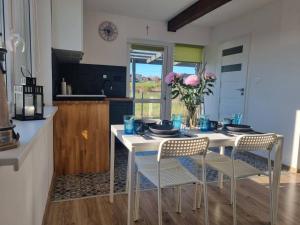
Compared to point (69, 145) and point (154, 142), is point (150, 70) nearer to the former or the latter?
point (69, 145)

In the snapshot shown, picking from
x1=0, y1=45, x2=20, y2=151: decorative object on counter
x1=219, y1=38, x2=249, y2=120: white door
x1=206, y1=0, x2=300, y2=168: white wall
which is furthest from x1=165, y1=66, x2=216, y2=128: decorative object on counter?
x1=219, y1=38, x2=249, y2=120: white door

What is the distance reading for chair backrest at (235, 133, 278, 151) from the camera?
1698mm

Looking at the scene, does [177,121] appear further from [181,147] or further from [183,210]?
[183,210]

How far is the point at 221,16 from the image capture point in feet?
13.9

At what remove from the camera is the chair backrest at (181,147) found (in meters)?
1.50

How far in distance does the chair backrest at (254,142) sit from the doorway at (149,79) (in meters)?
3.19

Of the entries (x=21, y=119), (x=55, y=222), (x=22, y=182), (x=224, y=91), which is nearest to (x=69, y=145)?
(x=55, y=222)

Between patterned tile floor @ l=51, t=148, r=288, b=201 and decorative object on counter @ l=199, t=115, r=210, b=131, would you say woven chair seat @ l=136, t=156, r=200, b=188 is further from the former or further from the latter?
patterned tile floor @ l=51, t=148, r=288, b=201

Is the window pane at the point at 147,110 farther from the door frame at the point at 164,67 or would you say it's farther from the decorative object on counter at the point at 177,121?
the decorative object on counter at the point at 177,121

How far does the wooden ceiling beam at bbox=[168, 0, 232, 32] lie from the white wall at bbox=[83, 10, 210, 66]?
24 centimetres

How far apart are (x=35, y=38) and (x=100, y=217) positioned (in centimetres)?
187

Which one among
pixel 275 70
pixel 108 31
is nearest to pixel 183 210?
pixel 275 70

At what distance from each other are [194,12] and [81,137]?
8.59ft

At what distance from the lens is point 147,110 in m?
4.87
